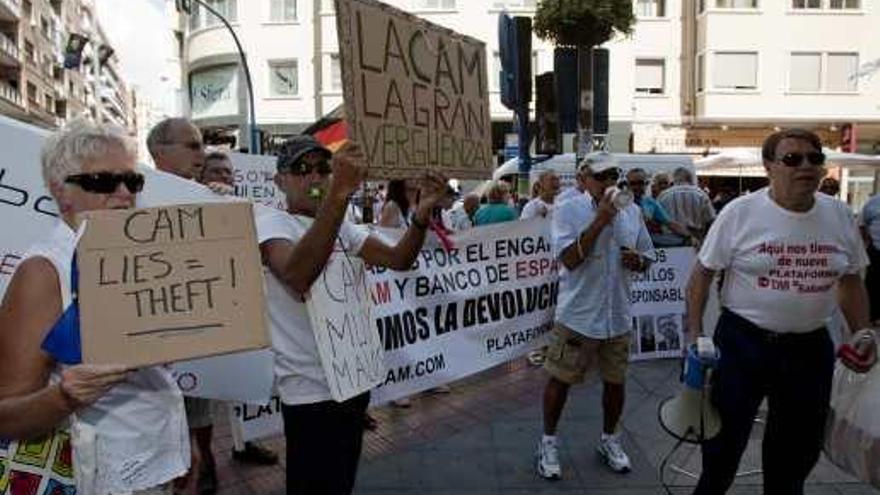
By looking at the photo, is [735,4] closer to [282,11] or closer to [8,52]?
[282,11]

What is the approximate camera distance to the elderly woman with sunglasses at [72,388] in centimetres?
189

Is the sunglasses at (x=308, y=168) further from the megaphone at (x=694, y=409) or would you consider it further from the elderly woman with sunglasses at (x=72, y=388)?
the megaphone at (x=694, y=409)


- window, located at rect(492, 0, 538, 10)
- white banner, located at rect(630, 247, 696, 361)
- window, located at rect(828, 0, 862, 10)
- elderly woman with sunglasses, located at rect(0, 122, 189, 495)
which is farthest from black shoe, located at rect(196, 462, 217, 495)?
window, located at rect(828, 0, 862, 10)

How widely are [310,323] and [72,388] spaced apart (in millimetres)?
1059

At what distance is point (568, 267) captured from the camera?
4.61 metres

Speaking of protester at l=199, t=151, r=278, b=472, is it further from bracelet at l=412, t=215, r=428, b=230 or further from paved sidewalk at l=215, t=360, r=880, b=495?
bracelet at l=412, t=215, r=428, b=230

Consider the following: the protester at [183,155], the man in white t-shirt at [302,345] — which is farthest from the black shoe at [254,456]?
→ the man in white t-shirt at [302,345]

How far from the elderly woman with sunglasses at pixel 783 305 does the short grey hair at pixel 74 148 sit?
2.55 meters

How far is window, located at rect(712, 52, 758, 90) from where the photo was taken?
30.2 meters

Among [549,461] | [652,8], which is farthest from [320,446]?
[652,8]

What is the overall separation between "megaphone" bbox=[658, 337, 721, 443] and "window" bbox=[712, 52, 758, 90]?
28.8 meters

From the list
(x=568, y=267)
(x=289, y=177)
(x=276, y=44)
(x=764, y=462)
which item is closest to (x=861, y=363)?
(x=764, y=462)

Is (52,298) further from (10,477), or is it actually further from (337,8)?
(337,8)

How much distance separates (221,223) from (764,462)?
2.83 meters
